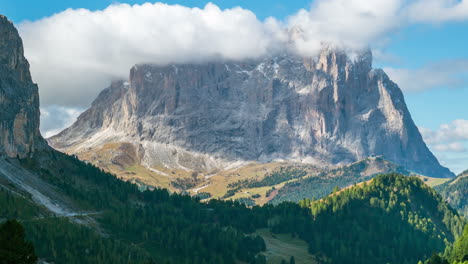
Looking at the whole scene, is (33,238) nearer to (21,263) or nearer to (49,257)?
(49,257)

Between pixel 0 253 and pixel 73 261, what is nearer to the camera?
pixel 0 253

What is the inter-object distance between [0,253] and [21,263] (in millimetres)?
2764

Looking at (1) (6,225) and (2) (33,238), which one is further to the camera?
(2) (33,238)

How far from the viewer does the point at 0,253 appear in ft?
239

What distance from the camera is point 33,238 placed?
7785 inches

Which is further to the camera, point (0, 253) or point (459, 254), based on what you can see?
point (459, 254)

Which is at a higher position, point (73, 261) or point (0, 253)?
point (0, 253)

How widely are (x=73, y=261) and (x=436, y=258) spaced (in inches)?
4602

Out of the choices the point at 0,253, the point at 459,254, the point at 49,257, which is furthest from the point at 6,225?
the point at 459,254

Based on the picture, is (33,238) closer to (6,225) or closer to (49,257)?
(49,257)

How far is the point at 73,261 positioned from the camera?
7623 inches

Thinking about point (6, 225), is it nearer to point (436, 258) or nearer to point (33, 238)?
point (33, 238)

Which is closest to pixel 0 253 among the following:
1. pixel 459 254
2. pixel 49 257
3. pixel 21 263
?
pixel 21 263

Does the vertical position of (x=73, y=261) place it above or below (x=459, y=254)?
below
